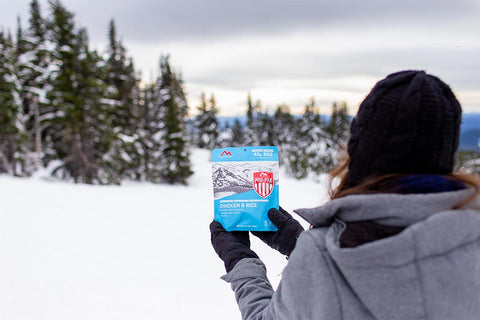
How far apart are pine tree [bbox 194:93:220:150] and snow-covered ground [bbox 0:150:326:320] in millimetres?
41477

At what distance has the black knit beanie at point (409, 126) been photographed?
3.03 ft

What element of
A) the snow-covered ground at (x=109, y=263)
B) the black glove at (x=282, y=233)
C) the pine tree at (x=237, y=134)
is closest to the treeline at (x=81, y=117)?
the snow-covered ground at (x=109, y=263)

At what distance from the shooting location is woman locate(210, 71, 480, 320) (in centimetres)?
85

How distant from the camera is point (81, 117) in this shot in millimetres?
16969

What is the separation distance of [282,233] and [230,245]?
35cm

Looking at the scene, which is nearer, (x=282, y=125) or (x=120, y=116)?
(x=120, y=116)

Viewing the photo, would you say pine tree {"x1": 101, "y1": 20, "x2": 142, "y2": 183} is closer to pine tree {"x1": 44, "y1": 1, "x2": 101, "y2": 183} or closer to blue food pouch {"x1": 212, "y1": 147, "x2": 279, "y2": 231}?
pine tree {"x1": 44, "y1": 1, "x2": 101, "y2": 183}

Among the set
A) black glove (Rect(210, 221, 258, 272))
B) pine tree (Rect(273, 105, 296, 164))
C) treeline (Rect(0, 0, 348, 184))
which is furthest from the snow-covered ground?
pine tree (Rect(273, 105, 296, 164))

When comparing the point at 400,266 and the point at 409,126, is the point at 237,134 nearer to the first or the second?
the point at 409,126

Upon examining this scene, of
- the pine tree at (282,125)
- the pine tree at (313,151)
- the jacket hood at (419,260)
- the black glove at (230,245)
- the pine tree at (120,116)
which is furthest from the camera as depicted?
the pine tree at (282,125)

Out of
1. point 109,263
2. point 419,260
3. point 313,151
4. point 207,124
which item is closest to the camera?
point 419,260

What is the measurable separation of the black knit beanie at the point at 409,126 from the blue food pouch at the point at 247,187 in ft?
2.44

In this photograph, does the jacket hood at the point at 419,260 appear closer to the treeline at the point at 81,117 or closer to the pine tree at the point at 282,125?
the treeline at the point at 81,117

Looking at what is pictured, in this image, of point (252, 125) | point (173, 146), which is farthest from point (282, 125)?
point (173, 146)
